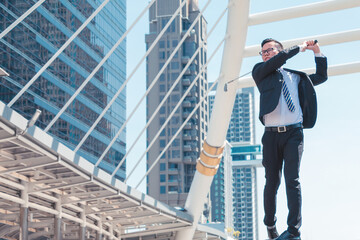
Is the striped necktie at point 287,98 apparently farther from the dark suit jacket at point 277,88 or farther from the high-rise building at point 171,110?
the high-rise building at point 171,110

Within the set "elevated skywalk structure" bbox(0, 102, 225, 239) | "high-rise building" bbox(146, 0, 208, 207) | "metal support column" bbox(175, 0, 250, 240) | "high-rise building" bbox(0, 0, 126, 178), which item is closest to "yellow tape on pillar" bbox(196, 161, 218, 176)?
"metal support column" bbox(175, 0, 250, 240)

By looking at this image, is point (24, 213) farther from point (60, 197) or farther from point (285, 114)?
point (285, 114)

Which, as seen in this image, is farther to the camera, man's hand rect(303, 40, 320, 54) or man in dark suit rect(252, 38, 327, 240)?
man's hand rect(303, 40, 320, 54)

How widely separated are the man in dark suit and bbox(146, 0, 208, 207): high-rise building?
124177 mm

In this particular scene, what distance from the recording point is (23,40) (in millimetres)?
69562

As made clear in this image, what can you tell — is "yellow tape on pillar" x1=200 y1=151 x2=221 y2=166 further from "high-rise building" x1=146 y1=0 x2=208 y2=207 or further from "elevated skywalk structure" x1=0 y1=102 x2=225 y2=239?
"high-rise building" x1=146 y1=0 x2=208 y2=207

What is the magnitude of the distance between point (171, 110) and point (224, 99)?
12058cm

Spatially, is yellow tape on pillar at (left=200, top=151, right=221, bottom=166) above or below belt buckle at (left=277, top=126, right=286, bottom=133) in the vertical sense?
above

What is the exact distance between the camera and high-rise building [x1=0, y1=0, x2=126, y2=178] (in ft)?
222

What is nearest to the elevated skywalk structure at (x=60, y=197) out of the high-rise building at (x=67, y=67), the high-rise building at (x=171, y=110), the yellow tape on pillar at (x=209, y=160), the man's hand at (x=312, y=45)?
the yellow tape on pillar at (x=209, y=160)

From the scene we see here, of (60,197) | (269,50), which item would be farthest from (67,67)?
(269,50)

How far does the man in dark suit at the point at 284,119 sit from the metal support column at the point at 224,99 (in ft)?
25.1

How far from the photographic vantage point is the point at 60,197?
61.3 ft

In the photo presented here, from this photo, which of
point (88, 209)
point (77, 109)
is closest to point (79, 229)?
point (88, 209)
